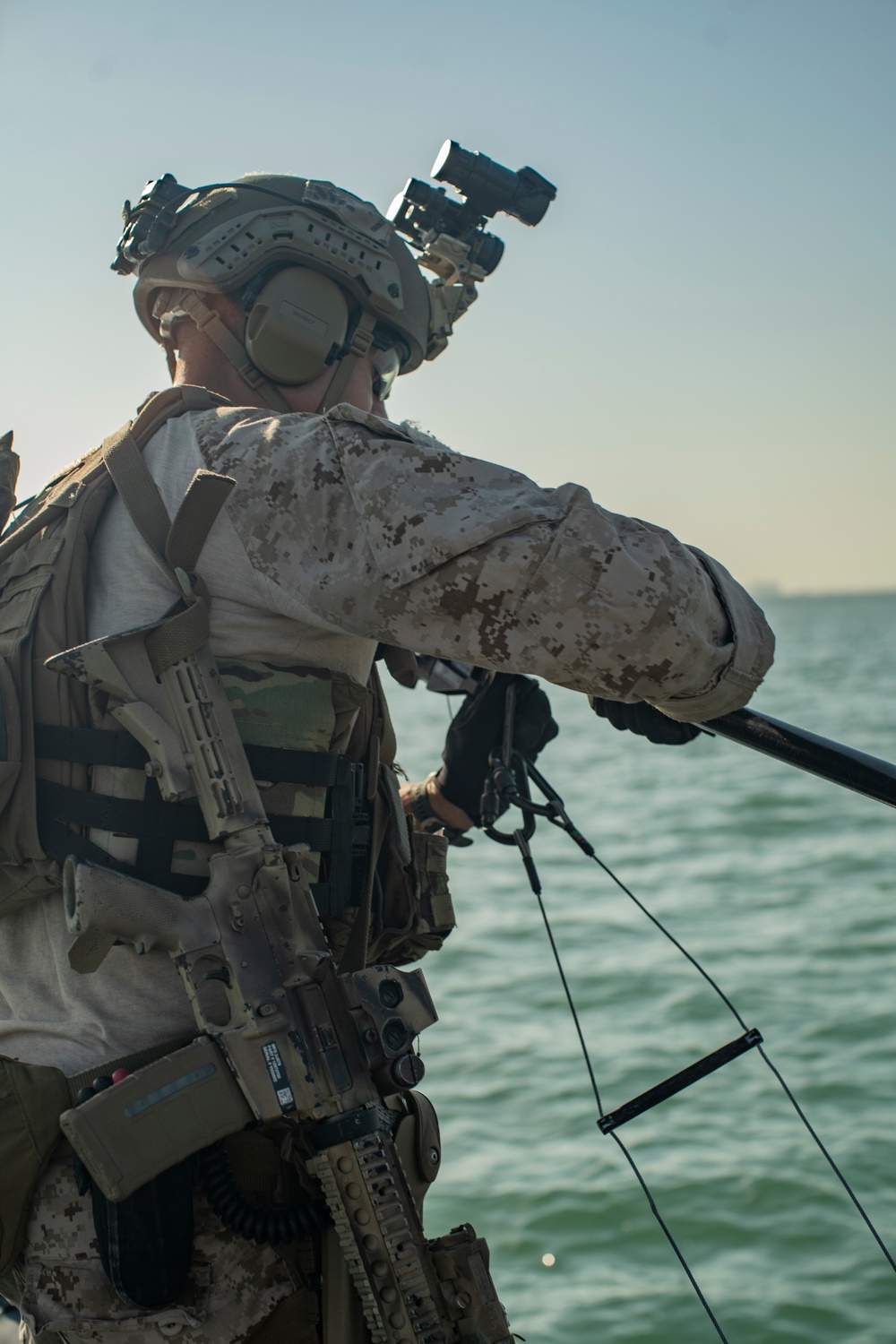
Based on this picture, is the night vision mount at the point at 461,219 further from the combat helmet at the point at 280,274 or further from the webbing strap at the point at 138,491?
the webbing strap at the point at 138,491

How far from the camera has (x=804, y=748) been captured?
96.6 inches

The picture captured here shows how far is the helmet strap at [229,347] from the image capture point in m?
2.68

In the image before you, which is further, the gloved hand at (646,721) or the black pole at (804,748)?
the gloved hand at (646,721)

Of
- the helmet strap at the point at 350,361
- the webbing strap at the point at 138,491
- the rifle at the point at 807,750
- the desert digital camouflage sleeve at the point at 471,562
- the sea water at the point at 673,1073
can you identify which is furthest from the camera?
the sea water at the point at 673,1073

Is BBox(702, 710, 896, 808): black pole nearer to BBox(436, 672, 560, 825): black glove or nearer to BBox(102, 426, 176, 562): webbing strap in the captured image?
BBox(436, 672, 560, 825): black glove

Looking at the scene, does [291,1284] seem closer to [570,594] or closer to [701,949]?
[570,594]

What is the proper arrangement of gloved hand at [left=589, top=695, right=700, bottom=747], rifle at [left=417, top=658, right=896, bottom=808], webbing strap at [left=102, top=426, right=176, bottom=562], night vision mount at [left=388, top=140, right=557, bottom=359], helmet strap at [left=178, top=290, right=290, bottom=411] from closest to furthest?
1. webbing strap at [left=102, top=426, right=176, bottom=562]
2. rifle at [left=417, top=658, right=896, bottom=808]
3. gloved hand at [left=589, top=695, right=700, bottom=747]
4. helmet strap at [left=178, top=290, right=290, bottom=411]
5. night vision mount at [left=388, top=140, right=557, bottom=359]

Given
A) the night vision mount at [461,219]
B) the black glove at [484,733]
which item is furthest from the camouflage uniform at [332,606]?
the night vision mount at [461,219]

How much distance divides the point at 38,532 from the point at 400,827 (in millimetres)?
927

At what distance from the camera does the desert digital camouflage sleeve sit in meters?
1.88

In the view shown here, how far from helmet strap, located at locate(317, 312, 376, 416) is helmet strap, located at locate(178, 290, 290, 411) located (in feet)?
0.36

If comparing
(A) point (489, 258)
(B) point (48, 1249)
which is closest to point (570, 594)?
(B) point (48, 1249)

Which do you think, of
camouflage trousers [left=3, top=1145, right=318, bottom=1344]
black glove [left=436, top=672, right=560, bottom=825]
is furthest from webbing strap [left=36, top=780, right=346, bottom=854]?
black glove [left=436, top=672, right=560, bottom=825]

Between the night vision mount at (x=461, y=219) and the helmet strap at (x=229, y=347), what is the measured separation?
2.33 ft
